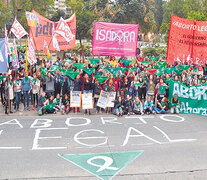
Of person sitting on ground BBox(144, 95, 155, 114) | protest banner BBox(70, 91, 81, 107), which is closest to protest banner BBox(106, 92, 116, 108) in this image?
protest banner BBox(70, 91, 81, 107)

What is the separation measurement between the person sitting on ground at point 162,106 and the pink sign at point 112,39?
2.93 m

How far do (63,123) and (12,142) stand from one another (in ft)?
7.76

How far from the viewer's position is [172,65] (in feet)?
53.3

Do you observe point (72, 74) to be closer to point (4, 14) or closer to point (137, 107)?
point (137, 107)

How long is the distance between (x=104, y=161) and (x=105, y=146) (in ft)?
3.33

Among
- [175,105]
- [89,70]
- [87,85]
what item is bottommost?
[175,105]

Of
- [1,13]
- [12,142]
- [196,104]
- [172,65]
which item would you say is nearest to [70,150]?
[12,142]

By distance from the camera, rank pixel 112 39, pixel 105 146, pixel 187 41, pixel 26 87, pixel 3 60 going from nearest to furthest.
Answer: pixel 105 146 < pixel 3 60 < pixel 26 87 < pixel 112 39 < pixel 187 41

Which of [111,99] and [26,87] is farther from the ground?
[26,87]

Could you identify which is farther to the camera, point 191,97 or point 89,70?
point 89,70

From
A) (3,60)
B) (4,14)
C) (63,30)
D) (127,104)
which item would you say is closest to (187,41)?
(127,104)

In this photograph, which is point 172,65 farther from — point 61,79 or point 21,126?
point 21,126

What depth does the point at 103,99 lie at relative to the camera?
1220 centimetres

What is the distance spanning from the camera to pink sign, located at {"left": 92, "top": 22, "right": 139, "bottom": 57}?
45.9ft
